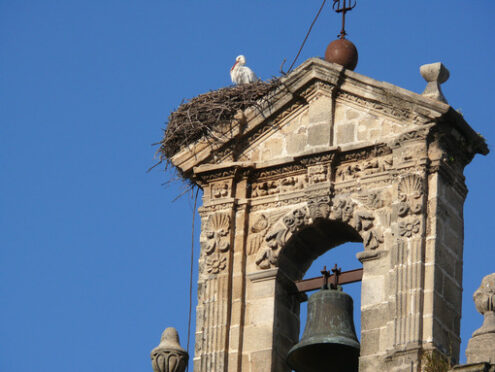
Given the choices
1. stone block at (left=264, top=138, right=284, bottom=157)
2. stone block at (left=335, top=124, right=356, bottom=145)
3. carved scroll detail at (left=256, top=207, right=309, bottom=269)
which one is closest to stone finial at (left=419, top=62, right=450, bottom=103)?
stone block at (left=335, top=124, right=356, bottom=145)

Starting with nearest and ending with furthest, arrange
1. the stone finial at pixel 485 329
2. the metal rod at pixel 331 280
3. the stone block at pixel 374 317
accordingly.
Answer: the stone finial at pixel 485 329 → the stone block at pixel 374 317 → the metal rod at pixel 331 280

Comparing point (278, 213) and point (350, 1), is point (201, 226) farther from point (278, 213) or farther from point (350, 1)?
point (350, 1)

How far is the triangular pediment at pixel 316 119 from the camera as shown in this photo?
23.7m

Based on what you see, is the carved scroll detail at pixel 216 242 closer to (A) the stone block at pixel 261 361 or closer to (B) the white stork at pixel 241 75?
(A) the stone block at pixel 261 361

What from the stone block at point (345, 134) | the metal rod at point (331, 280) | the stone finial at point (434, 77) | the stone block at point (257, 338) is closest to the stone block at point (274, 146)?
the stone block at point (345, 134)

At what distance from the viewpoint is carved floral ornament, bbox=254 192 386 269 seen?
23.4m

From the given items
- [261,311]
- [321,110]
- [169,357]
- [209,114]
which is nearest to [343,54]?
[321,110]

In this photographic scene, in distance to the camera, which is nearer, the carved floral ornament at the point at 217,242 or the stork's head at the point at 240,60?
the carved floral ornament at the point at 217,242

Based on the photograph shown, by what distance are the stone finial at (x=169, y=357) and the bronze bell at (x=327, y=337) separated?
1.04 m

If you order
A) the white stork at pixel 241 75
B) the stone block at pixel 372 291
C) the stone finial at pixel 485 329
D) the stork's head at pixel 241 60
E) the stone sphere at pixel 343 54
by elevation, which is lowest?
the stone finial at pixel 485 329

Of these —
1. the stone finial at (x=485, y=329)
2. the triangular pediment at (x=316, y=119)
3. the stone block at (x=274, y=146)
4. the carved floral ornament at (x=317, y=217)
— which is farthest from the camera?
the stone block at (x=274, y=146)

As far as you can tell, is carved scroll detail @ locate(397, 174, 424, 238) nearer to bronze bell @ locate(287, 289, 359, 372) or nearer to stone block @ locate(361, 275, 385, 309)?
stone block @ locate(361, 275, 385, 309)

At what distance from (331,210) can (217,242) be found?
3.97 ft

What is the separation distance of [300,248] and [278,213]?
413 millimetres
